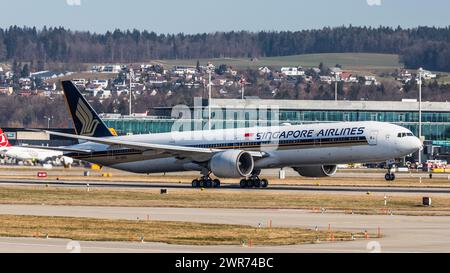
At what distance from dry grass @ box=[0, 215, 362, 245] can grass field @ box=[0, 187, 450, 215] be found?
43.3 ft

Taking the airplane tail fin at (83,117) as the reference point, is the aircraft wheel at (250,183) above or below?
below

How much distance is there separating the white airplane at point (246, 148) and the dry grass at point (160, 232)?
3244 centimetres

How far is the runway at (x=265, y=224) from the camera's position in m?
39.7

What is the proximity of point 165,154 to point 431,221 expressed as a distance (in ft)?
127

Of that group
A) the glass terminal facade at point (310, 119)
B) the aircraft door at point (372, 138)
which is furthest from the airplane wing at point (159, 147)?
the glass terminal facade at point (310, 119)

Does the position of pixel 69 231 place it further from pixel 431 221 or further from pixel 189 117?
pixel 189 117

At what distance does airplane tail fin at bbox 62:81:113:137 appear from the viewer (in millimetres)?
94375

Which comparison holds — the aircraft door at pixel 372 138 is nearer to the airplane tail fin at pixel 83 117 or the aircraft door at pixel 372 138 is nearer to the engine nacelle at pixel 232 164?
the engine nacelle at pixel 232 164

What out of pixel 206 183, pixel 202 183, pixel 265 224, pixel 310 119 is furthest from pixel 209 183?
pixel 310 119

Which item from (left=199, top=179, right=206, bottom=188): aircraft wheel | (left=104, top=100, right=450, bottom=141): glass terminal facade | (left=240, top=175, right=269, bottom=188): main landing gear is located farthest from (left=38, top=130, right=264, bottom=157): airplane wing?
(left=104, top=100, right=450, bottom=141): glass terminal facade

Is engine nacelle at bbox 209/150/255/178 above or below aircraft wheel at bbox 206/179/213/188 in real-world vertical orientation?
above

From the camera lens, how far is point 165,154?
88.8m

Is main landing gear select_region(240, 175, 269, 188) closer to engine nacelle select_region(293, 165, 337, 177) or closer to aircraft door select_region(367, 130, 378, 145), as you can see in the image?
engine nacelle select_region(293, 165, 337, 177)
